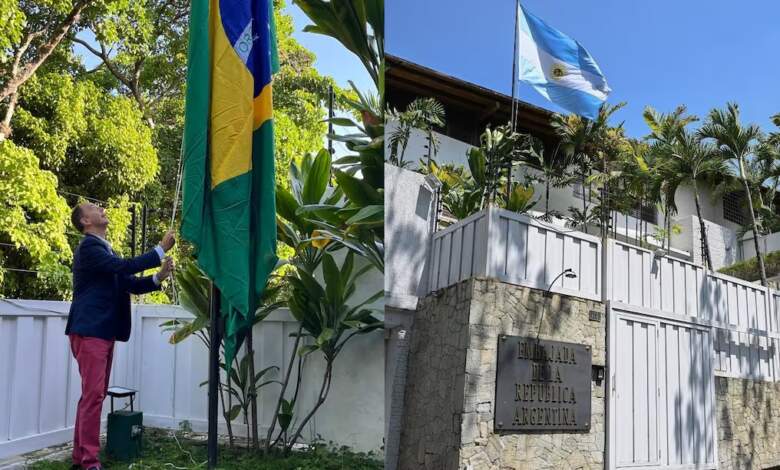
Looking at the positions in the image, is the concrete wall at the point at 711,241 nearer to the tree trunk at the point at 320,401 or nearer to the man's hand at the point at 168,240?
the tree trunk at the point at 320,401

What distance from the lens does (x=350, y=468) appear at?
285cm

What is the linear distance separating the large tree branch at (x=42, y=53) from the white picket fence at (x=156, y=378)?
3.35ft

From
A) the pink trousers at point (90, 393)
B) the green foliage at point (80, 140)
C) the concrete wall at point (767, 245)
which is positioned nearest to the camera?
the pink trousers at point (90, 393)

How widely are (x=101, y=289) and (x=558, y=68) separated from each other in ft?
19.9

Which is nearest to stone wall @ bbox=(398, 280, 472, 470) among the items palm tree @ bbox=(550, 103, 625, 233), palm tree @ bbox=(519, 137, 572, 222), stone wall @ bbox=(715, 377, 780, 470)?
stone wall @ bbox=(715, 377, 780, 470)

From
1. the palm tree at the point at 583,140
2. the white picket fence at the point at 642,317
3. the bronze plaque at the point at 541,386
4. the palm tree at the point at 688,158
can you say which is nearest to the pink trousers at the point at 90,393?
the white picket fence at the point at 642,317

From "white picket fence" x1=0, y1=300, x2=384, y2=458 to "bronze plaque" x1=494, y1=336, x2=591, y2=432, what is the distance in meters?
2.43

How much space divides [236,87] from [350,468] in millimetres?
1563

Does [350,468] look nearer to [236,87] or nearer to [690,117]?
[236,87]

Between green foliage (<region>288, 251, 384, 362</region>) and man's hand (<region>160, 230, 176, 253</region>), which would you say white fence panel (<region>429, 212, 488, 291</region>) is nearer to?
green foliage (<region>288, 251, 384, 362</region>)

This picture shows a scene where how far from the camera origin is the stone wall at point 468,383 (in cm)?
541

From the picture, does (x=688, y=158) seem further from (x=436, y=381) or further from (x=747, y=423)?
(x=436, y=381)

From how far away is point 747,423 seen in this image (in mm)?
8016

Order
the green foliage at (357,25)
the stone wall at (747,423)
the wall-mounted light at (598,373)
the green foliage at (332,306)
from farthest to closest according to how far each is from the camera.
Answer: the stone wall at (747,423)
the wall-mounted light at (598,373)
the green foliage at (332,306)
the green foliage at (357,25)
